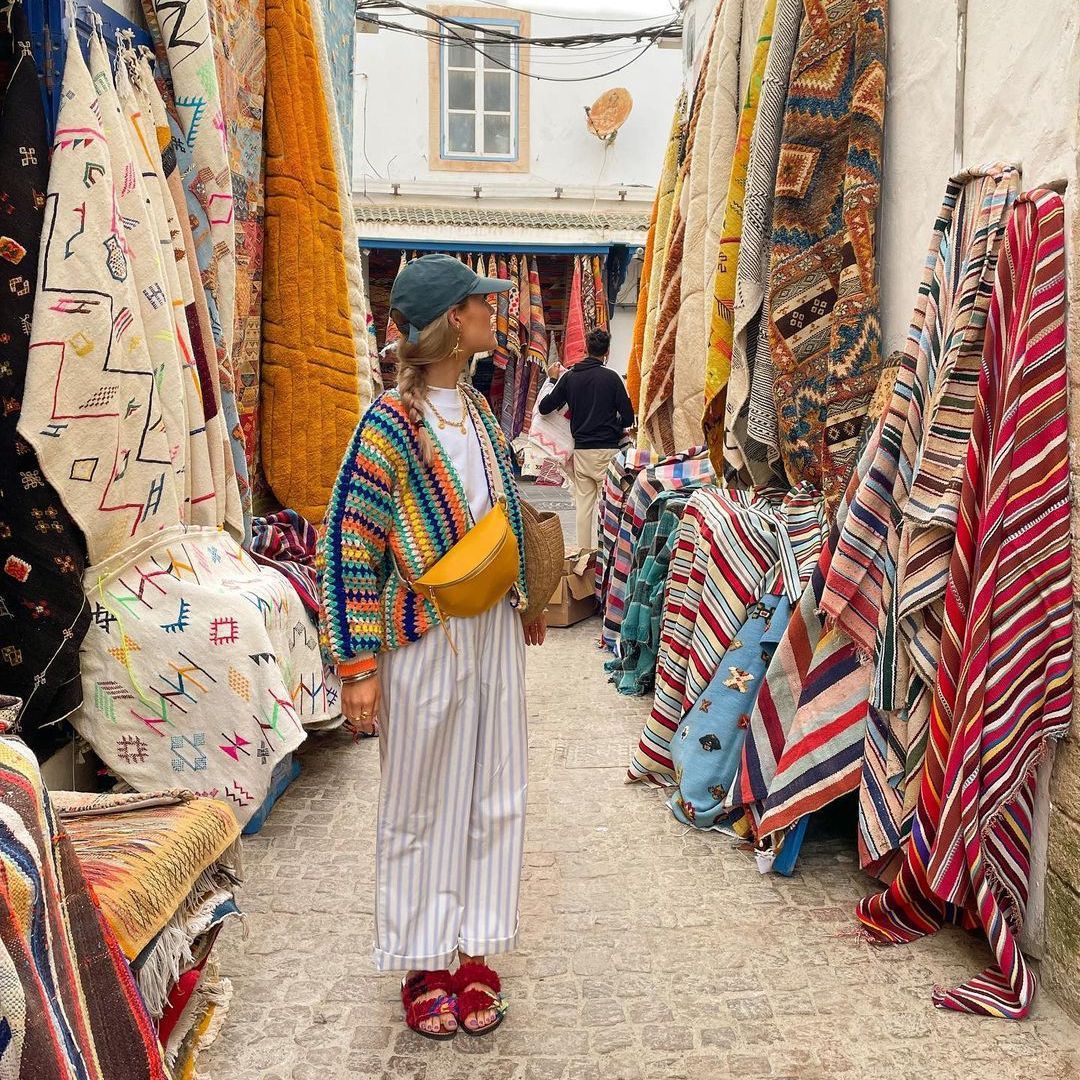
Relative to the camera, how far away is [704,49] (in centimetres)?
531

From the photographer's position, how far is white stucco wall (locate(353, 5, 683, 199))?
43.5 ft

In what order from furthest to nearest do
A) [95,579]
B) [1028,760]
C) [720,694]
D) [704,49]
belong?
[704,49]
[720,694]
[95,579]
[1028,760]

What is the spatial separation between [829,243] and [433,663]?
88.4 inches

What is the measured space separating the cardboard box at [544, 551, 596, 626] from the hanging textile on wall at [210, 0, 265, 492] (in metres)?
2.75

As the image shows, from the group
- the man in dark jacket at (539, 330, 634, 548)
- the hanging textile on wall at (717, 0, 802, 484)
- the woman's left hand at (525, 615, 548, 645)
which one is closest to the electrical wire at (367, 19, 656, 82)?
the man in dark jacket at (539, 330, 634, 548)

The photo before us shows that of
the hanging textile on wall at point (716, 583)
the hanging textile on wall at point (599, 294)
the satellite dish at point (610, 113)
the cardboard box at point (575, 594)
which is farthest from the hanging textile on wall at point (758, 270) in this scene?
the satellite dish at point (610, 113)

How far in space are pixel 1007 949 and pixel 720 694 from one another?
4.28 ft

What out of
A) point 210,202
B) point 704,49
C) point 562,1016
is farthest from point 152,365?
point 704,49

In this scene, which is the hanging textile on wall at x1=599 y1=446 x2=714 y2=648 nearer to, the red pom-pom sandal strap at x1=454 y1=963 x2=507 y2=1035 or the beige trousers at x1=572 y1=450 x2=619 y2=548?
the beige trousers at x1=572 y1=450 x2=619 y2=548

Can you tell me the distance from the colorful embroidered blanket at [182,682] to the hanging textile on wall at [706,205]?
2.45m

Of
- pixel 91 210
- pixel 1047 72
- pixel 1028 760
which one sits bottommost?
pixel 1028 760

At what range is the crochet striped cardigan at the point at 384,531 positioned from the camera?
7.57ft

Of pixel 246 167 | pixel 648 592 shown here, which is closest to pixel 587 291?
pixel 648 592

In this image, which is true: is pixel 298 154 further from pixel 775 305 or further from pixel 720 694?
pixel 720 694
